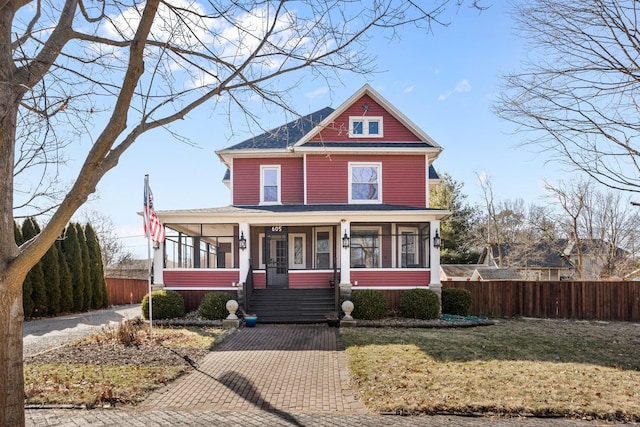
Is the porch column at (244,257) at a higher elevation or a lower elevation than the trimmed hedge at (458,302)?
higher

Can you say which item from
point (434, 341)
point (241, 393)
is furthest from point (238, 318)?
point (241, 393)

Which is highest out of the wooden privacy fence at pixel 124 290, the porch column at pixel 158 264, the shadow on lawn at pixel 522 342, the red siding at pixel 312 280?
the porch column at pixel 158 264

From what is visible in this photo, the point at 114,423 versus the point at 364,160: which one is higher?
the point at 364,160

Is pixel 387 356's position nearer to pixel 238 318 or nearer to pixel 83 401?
pixel 83 401

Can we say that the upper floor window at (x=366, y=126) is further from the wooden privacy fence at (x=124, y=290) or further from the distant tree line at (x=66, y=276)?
the wooden privacy fence at (x=124, y=290)

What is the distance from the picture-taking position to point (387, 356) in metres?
9.15

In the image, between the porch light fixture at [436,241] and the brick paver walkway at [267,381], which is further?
the porch light fixture at [436,241]

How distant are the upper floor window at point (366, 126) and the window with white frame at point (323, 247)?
4.01m

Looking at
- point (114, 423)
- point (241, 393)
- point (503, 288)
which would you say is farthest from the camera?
point (503, 288)

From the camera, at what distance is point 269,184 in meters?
18.6

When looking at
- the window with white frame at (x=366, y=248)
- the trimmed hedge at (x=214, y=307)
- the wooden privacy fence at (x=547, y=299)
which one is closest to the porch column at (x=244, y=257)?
the trimmed hedge at (x=214, y=307)

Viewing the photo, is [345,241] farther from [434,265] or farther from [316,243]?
[434,265]

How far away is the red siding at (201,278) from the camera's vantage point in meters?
16.0

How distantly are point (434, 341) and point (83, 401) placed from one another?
7.54 m
